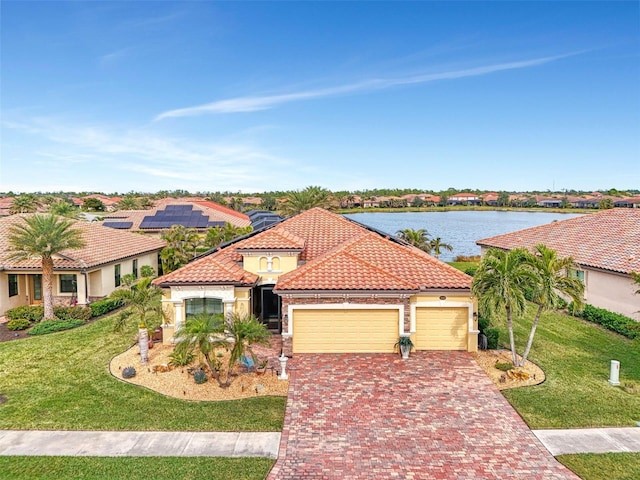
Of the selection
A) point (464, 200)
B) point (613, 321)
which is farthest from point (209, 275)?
point (464, 200)

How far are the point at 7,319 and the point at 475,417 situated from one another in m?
23.2

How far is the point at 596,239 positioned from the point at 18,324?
32.4 m

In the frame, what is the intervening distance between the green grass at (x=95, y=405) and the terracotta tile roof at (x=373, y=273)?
4928 mm

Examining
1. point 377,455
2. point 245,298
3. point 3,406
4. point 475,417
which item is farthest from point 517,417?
point 3,406

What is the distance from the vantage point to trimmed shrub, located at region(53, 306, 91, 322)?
71.4 feet

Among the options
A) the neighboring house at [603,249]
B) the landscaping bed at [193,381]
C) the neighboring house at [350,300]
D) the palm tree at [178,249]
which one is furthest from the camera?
the palm tree at [178,249]

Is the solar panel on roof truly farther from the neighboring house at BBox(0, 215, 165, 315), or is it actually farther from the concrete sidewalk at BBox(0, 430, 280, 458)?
the concrete sidewalk at BBox(0, 430, 280, 458)

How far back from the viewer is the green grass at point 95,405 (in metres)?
11.2

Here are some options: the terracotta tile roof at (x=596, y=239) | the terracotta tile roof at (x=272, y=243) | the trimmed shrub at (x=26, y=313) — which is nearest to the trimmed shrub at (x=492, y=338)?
the terracotta tile roof at (x=272, y=243)

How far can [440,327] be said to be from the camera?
16.6m

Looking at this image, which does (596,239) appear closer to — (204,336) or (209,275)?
(209,275)

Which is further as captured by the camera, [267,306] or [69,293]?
[69,293]

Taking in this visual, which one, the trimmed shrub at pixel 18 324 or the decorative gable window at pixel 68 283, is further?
the decorative gable window at pixel 68 283

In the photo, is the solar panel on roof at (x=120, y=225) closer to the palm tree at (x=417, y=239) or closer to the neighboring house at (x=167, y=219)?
the neighboring house at (x=167, y=219)
